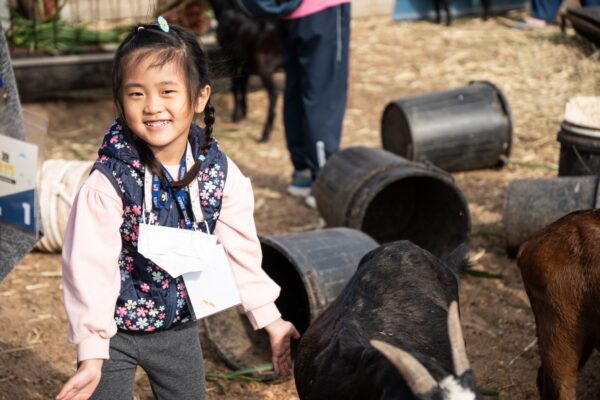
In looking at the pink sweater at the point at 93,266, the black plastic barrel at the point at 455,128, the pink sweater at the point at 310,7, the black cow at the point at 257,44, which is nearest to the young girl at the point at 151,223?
the pink sweater at the point at 93,266

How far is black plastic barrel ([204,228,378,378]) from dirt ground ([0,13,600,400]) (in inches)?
5.3

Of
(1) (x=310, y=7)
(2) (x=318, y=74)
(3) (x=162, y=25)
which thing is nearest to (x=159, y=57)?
(3) (x=162, y=25)

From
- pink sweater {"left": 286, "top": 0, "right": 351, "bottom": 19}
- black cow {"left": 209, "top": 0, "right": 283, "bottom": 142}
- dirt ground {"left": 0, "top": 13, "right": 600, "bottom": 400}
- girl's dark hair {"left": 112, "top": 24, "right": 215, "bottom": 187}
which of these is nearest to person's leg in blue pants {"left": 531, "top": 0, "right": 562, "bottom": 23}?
dirt ground {"left": 0, "top": 13, "right": 600, "bottom": 400}

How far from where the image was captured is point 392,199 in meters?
6.48

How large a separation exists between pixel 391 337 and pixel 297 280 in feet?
6.74

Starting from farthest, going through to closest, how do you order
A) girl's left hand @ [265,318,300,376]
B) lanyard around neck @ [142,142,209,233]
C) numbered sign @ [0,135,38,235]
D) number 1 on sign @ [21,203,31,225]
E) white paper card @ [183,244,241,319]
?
1. number 1 on sign @ [21,203,31,225]
2. numbered sign @ [0,135,38,235]
3. girl's left hand @ [265,318,300,376]
4. white paper card @ [183,244,241,319]
5. lanyard around neck @ [142,142,209,233]

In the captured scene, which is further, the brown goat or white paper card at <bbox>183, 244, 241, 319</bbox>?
the brown goat

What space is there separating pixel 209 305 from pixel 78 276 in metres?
0.46

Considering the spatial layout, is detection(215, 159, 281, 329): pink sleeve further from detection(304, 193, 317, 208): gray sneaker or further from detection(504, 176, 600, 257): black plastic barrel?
detection(304, 193, 317, 208): gray sneaker

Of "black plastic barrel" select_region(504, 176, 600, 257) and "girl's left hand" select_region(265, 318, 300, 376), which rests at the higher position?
"girl's left hand" select_region(265, 318, 300, 376)

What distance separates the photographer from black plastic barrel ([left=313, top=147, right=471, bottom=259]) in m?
5.67

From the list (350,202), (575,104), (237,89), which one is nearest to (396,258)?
(350,202)

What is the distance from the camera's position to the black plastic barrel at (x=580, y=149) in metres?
5.68

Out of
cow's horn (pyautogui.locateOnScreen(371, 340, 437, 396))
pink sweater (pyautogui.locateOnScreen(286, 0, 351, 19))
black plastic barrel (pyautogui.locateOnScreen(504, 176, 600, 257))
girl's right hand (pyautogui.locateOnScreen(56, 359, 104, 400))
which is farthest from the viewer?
pink sweater (pyautogui.locateOnScreen(286, 0, 351, 19))
